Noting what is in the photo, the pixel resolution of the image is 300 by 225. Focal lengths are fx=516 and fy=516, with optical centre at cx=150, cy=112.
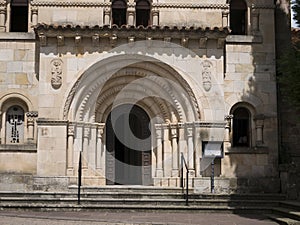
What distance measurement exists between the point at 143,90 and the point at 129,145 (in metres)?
2.16

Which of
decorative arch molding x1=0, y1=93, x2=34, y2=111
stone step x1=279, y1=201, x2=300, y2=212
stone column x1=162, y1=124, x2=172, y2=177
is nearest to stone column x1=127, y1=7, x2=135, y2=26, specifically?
stone column x1=162, y1=124, x2=172, y2=177

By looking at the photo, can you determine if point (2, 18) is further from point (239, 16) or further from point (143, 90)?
point (239, 16)

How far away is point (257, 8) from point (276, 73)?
7.34 feet

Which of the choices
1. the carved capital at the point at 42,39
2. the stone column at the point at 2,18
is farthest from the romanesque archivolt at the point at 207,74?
the stone column at the point at 2,18

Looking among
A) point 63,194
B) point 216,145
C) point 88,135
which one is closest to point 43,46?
point 88,135

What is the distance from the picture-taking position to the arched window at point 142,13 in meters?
16.7

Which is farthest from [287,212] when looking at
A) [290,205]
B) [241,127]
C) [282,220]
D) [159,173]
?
[159,173]

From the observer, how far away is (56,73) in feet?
50.4

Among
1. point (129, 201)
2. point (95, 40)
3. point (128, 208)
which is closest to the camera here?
point (128, 208)

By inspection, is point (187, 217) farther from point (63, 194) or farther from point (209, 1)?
point (209, 1)

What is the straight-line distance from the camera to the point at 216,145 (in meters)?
15.4

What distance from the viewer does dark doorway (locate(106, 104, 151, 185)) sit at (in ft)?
54.6

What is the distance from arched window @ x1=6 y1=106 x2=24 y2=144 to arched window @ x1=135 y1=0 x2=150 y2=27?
4761 mm

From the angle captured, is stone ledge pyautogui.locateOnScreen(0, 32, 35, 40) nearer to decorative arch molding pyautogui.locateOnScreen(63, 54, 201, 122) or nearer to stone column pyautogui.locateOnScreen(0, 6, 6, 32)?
stone column pyautogui.locateOnScreen(0, 6, 6, 32)
